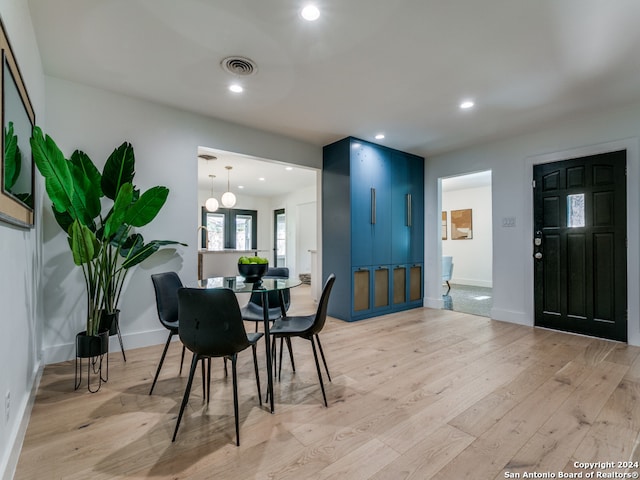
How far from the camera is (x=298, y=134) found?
416cm

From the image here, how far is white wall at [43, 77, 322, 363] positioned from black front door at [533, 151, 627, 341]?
3878 millimetres

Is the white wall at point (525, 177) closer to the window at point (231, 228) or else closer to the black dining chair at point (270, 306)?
the black dining chair at point (270, 306)

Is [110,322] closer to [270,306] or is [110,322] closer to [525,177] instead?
[270,306]

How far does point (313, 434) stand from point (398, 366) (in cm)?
120

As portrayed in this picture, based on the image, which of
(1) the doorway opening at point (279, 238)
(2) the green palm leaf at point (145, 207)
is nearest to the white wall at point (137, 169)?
(2) the green palm leaf at point (145, 207)

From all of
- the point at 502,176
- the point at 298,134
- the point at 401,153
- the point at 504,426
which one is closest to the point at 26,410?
the point at 504,426

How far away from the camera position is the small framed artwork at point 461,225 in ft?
26.6

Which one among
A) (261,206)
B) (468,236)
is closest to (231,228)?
(261,206)

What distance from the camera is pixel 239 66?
255 cm

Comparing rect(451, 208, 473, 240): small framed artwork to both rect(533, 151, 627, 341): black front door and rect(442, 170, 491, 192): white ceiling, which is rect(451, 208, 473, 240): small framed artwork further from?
rect(533, 151, 627, 341): black front door

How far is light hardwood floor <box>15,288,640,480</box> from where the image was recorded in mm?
1498

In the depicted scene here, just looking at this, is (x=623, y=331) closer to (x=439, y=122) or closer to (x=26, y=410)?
(x=439, y=122)

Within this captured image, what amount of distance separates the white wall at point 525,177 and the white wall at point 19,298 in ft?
15.9

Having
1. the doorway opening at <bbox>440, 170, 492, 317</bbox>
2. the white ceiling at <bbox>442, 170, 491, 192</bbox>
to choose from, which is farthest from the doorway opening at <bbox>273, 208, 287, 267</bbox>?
the white ceiling at <bbox>442, 170, 491, 192</bbox>
